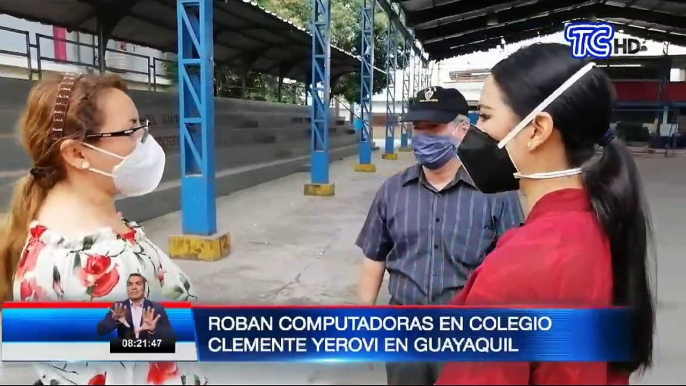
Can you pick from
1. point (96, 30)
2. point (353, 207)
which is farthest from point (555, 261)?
point (96, 30)

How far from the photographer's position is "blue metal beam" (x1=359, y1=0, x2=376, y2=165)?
547 inches

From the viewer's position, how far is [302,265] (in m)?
5.21

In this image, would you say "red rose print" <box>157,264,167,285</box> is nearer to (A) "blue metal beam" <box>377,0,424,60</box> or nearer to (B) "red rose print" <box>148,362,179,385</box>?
(B) "red rose print" <box>148,362,179,385</box>

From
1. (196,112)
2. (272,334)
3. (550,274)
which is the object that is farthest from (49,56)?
(550,274)

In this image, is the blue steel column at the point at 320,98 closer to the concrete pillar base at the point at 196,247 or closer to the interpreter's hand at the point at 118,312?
the concrete pillar base at the point at 196,247

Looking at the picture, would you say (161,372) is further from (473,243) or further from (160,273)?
(473,243)

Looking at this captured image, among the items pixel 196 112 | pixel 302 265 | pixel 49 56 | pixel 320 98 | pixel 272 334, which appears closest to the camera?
pixel 272 334

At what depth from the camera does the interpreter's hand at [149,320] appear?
125 centimetres

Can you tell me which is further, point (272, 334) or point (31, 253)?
point (31, 253)

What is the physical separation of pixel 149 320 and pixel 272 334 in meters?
0.28

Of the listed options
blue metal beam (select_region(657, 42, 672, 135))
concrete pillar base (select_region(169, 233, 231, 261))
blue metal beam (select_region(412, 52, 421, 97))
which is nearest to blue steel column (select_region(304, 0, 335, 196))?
concrete pillar base (select_region(169, 233, 231, 261))

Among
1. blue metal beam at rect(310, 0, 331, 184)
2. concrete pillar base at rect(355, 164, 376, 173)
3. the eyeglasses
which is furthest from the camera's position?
concrete pillar base at rect(355, 164, 376, 173)

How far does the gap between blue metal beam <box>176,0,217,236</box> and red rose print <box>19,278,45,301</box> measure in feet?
13.7

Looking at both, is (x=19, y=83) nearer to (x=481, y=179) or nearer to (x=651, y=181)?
(x=481, y=179)
